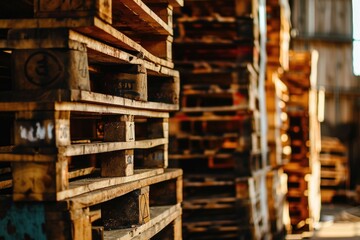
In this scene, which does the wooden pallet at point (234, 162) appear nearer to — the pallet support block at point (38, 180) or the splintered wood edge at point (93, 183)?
the splintered wood edge at point (93, 183)

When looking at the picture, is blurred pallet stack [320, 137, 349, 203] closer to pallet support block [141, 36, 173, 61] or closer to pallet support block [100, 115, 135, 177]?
pallet support block [141, 36, 173, 61]

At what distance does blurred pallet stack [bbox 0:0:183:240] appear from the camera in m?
2.33

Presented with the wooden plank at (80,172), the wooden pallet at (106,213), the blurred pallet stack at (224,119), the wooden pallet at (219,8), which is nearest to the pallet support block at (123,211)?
the wooden pallet at (106,213)

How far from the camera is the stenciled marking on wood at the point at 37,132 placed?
233 cm

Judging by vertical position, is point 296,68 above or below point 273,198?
above

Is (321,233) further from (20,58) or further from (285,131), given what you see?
(20,58)

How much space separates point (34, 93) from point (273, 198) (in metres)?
5.42

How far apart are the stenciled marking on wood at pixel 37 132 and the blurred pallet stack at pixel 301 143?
7340 millimetres

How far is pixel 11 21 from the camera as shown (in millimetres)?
2447

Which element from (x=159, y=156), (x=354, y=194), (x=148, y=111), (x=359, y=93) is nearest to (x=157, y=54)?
(x=148, y=111)

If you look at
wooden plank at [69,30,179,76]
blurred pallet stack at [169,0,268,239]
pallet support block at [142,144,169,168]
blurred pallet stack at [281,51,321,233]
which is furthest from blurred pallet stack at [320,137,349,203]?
wooden plank at [69,30,179,76]

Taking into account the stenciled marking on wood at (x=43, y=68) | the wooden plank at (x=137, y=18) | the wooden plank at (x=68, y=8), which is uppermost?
the wooden plank at (x=137, y=18)

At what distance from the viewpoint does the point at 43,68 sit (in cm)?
238

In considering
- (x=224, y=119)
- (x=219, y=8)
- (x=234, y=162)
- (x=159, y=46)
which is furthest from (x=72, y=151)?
(x=219, y=8)
